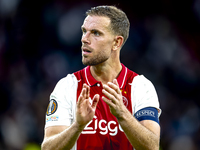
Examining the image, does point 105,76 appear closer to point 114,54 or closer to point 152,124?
point 114,54

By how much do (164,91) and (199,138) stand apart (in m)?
1.09

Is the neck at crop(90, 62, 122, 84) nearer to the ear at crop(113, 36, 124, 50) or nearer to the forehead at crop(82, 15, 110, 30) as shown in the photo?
the ear at crop(113, 36, 124, 50)

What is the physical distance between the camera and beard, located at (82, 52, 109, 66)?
3152mm

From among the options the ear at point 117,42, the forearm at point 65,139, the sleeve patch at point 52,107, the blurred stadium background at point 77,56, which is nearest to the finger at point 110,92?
the forearm at point 65,139

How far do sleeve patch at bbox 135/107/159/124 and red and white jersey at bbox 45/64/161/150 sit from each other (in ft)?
0.15

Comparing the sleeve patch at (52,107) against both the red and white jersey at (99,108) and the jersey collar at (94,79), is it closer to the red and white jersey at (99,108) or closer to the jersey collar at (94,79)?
the red and white jersey at (99,108)

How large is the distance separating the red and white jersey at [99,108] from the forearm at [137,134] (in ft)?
1.09

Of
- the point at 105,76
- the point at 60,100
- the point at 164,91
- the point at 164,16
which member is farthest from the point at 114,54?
the point at 164,16

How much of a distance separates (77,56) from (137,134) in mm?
3974

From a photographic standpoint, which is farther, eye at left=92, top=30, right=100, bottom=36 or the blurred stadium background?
the blurred stadium background

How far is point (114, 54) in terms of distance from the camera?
3.39 meters

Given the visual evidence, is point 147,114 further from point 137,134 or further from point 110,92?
point 110,92

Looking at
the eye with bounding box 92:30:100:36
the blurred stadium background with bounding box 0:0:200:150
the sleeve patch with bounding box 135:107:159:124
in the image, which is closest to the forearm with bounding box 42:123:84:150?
the sleeve patch with bounding box 135:107:159:124

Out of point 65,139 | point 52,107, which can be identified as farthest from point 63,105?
point 65,139
